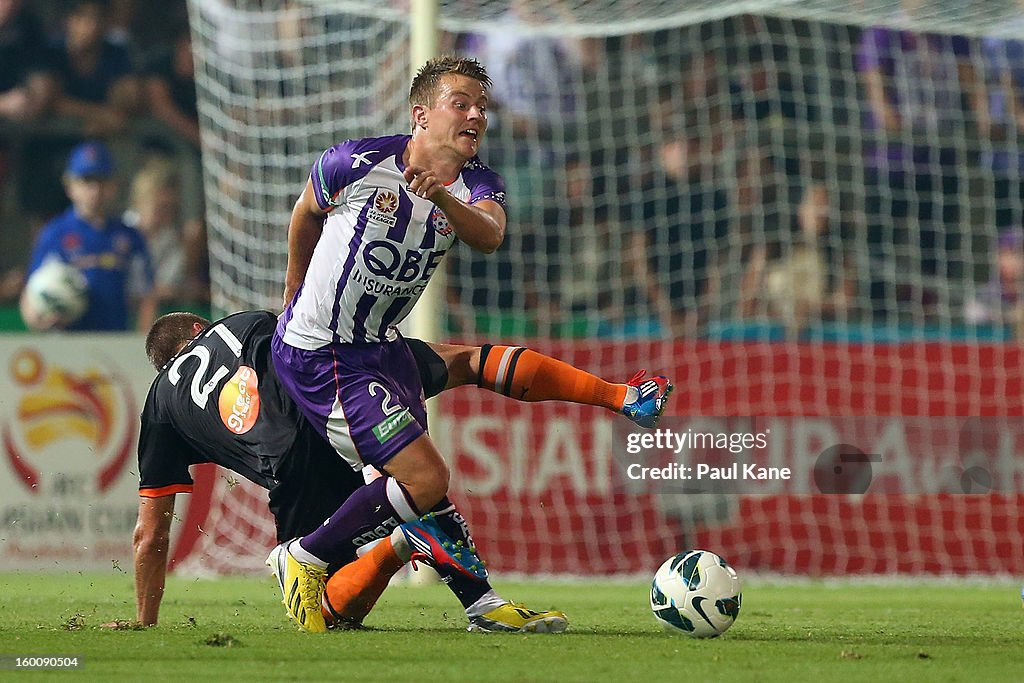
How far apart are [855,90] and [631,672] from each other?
26.2ft

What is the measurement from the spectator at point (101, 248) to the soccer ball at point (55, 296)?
0.51 ft

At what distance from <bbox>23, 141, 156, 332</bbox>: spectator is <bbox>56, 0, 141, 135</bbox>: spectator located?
1.20 metres

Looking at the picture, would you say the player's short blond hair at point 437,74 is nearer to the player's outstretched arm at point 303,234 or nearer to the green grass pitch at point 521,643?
the player's outstretched arm at point 303,234

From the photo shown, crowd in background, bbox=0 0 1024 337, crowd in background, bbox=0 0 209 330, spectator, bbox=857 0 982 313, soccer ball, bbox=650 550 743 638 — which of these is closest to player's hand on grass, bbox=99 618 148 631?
soccer ball, bbox=650 550 743 638

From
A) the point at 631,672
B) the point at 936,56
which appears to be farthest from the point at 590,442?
the point at 631,672

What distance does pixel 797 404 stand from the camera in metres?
9.41

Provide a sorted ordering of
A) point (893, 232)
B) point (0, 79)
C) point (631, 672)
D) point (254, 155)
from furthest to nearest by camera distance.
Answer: point (0, 79), point (893, 232), point (254, 155), point (631, 672)

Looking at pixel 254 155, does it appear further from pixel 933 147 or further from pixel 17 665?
pixel 17 665

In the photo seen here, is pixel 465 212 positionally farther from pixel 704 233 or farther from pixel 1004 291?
pixel 1004 291

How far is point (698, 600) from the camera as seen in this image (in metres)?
5.14

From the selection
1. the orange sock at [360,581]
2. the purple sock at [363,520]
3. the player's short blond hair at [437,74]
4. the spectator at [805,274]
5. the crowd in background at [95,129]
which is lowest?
the orange sock at [360,581]

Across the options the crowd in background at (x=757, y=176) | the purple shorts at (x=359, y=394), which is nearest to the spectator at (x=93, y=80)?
the crowd in background at (x=757, y=176)

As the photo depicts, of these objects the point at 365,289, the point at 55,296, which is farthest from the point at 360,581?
the point at 55,296

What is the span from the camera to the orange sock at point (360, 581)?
5.36 m
